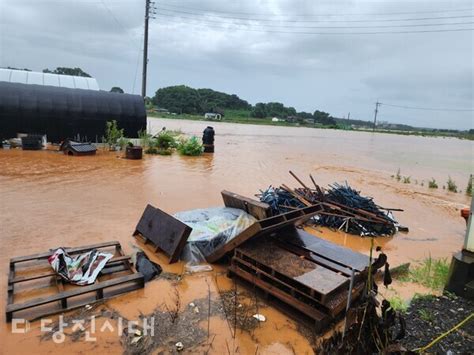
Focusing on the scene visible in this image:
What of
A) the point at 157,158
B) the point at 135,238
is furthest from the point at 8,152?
the point at 135,238

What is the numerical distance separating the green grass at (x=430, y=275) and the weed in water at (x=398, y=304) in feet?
2.60

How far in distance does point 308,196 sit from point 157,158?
839 centimetres

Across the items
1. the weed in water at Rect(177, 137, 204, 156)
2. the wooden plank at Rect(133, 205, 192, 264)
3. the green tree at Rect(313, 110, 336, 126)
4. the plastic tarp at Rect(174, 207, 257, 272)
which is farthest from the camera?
the green tree at Rect(313, 110, 336, 126)

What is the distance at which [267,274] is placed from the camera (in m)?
3.76

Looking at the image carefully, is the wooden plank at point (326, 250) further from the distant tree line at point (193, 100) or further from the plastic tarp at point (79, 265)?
the distant tree line at point (193, 100)

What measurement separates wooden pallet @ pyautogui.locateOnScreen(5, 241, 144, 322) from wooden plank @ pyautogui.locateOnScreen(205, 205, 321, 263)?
1063mm

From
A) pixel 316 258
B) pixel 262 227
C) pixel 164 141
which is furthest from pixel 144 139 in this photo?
pixel 316 258

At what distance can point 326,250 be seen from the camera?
442cm

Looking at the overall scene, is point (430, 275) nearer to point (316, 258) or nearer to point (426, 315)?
point (426, 315)

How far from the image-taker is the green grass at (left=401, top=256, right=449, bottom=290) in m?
4.55

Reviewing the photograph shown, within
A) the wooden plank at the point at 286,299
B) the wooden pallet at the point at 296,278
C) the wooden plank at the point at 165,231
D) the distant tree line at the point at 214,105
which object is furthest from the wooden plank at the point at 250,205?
the distant tree line at the point at 214,105

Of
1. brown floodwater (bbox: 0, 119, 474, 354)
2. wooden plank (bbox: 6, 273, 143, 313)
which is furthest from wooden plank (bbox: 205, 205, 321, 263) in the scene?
wooden plank (bbox: 6, 273, 143, 313)

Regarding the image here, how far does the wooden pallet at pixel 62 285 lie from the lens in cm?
332

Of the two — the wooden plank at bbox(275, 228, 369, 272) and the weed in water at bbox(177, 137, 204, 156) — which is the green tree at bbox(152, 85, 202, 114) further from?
the wooden plank at bbox(275, 228, 369, 272)
